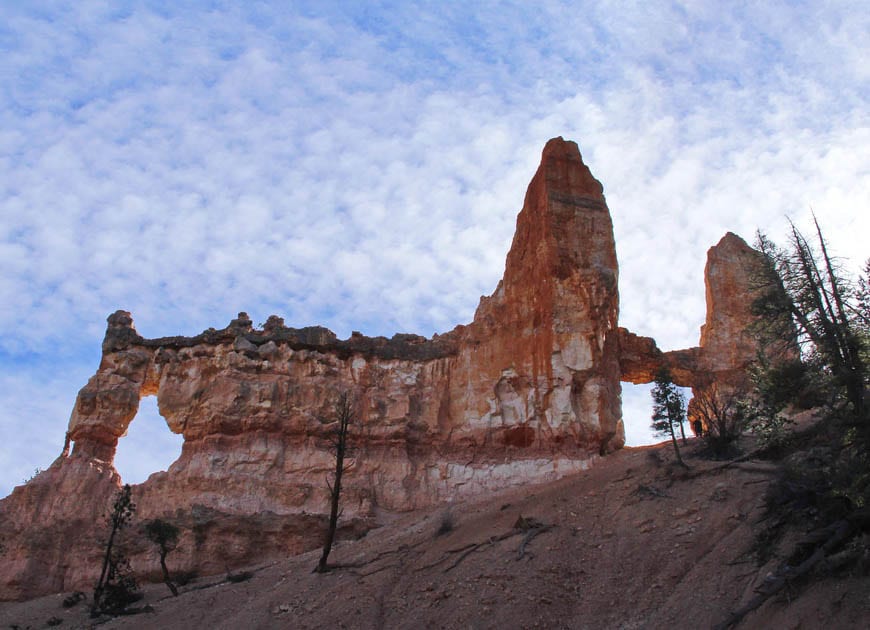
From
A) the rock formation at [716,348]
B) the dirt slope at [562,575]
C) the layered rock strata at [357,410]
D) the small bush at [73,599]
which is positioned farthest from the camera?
the rock formation at [716,348]

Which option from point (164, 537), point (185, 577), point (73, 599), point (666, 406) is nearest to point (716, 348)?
point (666, 406)

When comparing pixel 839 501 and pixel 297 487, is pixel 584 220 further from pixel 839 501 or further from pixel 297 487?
pixel 839 501

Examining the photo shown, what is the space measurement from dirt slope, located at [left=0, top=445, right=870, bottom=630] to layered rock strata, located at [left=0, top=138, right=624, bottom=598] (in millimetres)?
3487

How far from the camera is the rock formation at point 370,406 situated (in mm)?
31281

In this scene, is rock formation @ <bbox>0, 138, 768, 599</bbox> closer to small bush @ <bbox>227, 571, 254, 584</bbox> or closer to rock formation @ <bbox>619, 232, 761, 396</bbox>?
rock formation @ <bbox>619, 232, 761, 396</bbox>

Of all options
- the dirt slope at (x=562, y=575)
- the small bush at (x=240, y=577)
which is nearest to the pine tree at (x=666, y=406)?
the dirt slope at (x=562, y=575)

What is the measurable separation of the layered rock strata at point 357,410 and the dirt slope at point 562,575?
11.4ft

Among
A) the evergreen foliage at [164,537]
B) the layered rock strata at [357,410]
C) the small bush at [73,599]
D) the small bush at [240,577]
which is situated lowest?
the small bush at [73,599]

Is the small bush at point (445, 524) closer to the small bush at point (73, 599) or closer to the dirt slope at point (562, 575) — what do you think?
the dirt slope at point (562, 575)

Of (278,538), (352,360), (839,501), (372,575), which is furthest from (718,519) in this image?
(352,360)

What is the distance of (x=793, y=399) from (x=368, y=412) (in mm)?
18950

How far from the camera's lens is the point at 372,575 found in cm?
2330

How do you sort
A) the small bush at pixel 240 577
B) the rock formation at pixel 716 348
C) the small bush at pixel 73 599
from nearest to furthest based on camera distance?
1. the small bush at pixel 240 577
2. the small bush at pixel 73 599
3. the rock formation at pixel 716 348

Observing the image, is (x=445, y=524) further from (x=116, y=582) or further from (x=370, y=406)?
(x=116, y=582)
